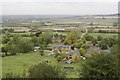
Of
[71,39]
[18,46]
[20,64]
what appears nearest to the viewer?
[20,64]

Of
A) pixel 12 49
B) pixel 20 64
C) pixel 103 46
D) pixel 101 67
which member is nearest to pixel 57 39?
pixel 103 46

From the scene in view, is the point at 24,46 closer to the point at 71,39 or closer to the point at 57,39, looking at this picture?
the point at 71,39

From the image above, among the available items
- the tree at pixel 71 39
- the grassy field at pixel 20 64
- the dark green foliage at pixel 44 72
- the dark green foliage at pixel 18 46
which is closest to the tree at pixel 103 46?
the tree at pixel 71 39

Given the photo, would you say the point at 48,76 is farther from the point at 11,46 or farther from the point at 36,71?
the point at 11,46

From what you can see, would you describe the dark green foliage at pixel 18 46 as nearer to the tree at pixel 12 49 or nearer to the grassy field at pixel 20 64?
the tree at pixel 12 49

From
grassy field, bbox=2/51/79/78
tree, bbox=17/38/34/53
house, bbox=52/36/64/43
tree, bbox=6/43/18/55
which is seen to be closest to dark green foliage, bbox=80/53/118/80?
grassy field, bbox=2/51/79/78

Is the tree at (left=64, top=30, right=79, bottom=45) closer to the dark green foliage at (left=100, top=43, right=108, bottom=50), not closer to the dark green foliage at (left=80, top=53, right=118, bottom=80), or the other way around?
the dark green foliage at (left=100, top=43, right=108, bottom=50)

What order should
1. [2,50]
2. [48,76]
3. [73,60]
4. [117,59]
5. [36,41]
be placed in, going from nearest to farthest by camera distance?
[48,76] → [117,59] → [73,60] → [2,50] → [36,41]

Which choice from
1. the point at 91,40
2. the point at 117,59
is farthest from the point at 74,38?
the point at 117,59
